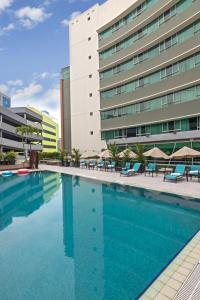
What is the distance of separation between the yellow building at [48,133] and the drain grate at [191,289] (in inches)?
3405

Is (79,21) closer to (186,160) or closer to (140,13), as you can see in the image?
(140,13)

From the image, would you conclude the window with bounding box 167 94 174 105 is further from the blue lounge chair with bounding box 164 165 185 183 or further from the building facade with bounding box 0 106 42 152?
the building facade with bounding box 0 106 42 152

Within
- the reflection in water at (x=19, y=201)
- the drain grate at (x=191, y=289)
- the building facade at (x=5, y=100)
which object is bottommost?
the reflection in water at (x=19, y=201)

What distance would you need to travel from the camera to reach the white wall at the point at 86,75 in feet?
113

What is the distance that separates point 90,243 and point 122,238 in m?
1.18

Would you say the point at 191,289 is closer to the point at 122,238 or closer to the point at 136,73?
the point at 122,238

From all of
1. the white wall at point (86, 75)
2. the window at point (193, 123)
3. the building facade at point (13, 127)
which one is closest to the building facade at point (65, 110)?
the white wall at point (86, 75)

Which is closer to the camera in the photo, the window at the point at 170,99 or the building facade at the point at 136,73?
the building facade at the point at 136,73

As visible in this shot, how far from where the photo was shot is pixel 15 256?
6.23 metres

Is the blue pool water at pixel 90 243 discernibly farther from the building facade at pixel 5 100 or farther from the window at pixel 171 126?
the building facade at pixel 5 100

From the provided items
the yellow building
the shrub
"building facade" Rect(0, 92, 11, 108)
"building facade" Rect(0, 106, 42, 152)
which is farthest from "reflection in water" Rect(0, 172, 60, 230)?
the yellow building

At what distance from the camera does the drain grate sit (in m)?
3.82

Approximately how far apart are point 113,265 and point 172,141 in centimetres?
2113

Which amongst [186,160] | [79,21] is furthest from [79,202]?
[79,21]
